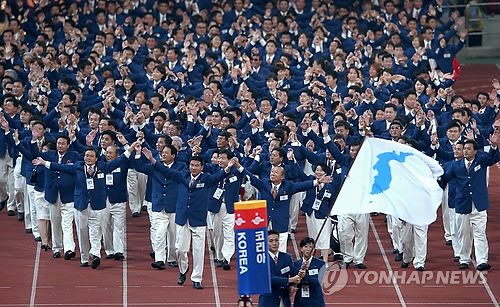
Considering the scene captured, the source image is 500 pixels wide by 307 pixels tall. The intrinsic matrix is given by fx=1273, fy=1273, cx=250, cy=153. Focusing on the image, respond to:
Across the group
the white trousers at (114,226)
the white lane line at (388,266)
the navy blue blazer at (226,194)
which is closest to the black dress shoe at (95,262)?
the white trousers at (114,226)

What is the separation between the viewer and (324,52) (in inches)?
915

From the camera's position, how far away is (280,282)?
13.5 m

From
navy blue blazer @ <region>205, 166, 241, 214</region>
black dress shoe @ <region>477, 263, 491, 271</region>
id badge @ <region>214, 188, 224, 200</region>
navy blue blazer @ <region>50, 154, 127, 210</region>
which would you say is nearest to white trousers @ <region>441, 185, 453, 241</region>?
black dress shoe @ <region>477, 263, 491, 271</region>

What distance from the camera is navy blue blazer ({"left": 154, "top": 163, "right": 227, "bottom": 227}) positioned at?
640 inches

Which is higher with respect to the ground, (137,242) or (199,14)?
(199,14)

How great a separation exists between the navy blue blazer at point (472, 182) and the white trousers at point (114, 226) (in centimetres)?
437

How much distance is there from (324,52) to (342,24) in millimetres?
1595

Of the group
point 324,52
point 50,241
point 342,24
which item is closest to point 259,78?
point 324,52

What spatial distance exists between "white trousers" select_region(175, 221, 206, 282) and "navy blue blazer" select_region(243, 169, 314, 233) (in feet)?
2.95

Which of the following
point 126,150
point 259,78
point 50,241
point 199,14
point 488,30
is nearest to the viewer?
point 126,150

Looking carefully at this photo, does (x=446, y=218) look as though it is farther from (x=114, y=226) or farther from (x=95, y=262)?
(x=95, y=262)

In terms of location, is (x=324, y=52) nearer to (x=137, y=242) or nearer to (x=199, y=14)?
(x=199, y=14)

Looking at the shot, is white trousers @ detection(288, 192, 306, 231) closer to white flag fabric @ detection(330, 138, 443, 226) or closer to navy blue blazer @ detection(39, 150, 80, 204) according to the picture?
navy blue blazer @ detection(39, 150, 80, 204)

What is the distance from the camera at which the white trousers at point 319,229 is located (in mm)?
16734
